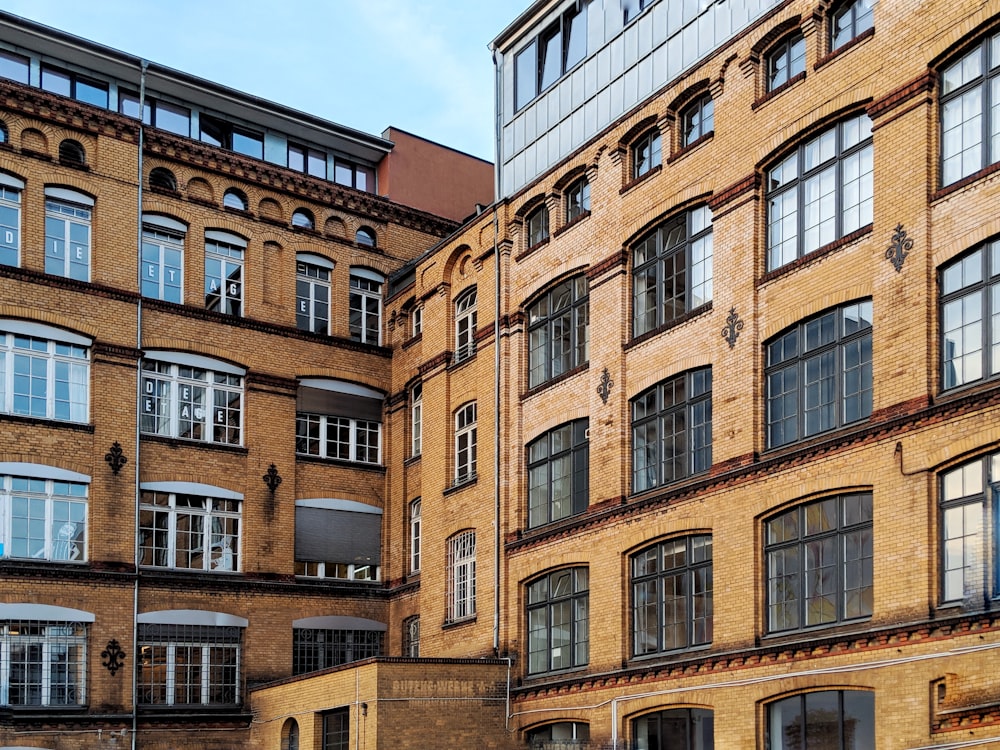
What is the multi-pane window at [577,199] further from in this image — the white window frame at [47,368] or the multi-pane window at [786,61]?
the white window frame at [47,368]

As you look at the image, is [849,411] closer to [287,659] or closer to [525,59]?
[525,59]

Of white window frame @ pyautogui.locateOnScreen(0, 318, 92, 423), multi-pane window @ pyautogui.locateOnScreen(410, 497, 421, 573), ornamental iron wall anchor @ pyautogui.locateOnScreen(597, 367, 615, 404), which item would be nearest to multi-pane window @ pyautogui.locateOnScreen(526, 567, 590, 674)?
ornamental iron wall anchor @ pyautogui.locateOnScreen(597, 367, 615, 404)

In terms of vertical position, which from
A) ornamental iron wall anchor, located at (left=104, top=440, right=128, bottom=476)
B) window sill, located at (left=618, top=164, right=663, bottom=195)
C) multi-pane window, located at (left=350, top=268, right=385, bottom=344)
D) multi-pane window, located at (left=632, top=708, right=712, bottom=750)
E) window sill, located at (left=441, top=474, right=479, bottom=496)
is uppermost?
window sill, located at (left=618, top=164, right=663, bottom=195)

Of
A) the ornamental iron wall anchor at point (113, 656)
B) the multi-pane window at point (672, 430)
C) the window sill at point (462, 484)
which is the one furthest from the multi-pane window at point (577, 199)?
the ornamental iron wall anchor at point (113, 656)

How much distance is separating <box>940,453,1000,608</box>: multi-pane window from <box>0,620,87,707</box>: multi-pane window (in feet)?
57.5

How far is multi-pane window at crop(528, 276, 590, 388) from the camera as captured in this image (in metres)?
27.1

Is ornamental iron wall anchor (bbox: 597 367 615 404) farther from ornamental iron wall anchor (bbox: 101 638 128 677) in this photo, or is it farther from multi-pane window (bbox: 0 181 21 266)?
multi-pane window (bbox: 0 181 21 266)

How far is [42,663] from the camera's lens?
2795 centimetres

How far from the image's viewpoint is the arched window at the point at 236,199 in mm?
32500

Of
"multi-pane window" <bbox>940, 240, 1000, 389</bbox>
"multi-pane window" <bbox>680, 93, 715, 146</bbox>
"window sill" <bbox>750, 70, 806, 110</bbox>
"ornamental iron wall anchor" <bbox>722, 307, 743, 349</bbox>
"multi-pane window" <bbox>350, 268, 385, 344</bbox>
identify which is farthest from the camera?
"multi-pane window" <bbox>350, 268, 385, 344</bbox>

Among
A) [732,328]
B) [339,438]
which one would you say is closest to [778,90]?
[732,328]

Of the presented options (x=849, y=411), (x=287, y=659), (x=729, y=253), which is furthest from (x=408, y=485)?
(x=849, y=411)

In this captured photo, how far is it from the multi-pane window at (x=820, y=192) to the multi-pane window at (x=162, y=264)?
47.0 ft

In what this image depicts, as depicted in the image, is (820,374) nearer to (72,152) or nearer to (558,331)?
(558,331)
